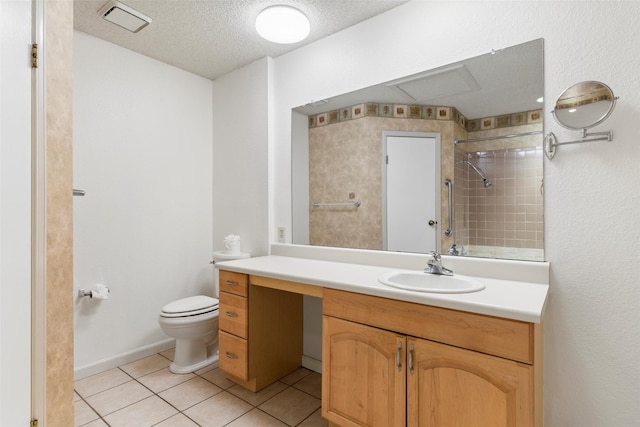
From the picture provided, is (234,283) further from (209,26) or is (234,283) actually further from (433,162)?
(209,26)

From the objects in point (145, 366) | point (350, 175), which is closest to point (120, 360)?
point (145, 366)

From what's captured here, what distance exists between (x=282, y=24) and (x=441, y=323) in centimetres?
187

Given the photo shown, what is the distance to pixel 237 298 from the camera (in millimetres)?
2025

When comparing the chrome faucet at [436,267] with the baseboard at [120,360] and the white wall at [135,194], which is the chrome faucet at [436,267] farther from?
the baseboard at [120,360]

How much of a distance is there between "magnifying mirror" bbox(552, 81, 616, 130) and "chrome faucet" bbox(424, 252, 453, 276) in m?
0.81

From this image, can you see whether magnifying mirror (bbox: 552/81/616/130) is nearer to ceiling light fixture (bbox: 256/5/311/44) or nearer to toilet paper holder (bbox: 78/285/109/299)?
ceiling light fixture (bbox: 256/5/311/44)

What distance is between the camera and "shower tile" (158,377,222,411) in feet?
6.33

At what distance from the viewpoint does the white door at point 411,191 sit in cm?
188

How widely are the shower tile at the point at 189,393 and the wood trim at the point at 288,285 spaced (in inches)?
30.2

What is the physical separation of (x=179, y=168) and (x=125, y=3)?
4.08 ft

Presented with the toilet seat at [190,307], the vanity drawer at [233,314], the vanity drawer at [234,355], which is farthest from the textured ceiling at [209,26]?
the vanity drawer at [234,355]

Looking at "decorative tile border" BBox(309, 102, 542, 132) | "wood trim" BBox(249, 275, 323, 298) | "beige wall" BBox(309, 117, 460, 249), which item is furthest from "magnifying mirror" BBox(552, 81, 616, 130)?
"wood trim" BBox(249, 275, 323, 298)

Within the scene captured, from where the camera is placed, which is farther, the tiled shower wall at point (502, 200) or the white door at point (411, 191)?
the white door at point (411, 191)

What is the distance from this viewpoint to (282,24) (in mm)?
1969
